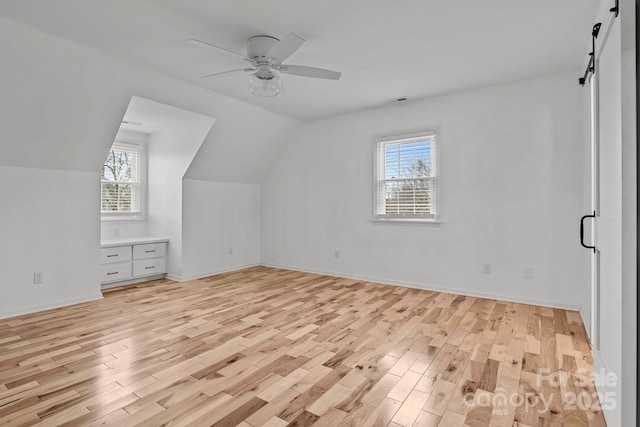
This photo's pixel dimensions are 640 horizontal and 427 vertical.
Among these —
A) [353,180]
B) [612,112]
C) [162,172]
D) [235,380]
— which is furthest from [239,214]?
[612,112]

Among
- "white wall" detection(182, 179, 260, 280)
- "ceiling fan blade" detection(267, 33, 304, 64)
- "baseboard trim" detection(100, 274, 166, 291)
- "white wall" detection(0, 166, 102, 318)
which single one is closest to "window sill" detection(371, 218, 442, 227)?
"white wall" detection(182, 179, 260, 280)

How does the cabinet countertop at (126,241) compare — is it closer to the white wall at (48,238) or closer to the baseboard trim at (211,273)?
the white wall at (48,238)

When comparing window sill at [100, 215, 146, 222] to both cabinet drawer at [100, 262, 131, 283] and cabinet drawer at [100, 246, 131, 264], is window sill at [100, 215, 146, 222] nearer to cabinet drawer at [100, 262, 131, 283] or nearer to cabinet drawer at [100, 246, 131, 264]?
cabinet drawer at [100, 246, 131, 264]

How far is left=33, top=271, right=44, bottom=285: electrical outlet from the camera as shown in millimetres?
3886

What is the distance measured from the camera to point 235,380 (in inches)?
91.8

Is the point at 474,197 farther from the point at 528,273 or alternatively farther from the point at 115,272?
the point at 115,272

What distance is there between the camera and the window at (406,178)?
4875 millimetres

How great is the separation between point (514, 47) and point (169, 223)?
524 centimetres

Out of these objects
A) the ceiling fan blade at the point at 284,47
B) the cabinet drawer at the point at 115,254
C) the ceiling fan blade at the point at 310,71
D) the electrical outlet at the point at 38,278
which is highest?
the ceiling fan blade at the point at 284,47

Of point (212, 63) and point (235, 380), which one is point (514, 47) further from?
point (235, 380)

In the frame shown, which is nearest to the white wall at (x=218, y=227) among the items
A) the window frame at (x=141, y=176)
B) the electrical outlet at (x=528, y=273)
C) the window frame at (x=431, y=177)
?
the window frame at (x=141, y=176)

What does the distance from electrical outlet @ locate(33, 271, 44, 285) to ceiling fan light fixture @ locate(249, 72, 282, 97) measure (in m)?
3.19

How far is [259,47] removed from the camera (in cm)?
303

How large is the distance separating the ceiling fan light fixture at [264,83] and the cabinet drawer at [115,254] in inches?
131
